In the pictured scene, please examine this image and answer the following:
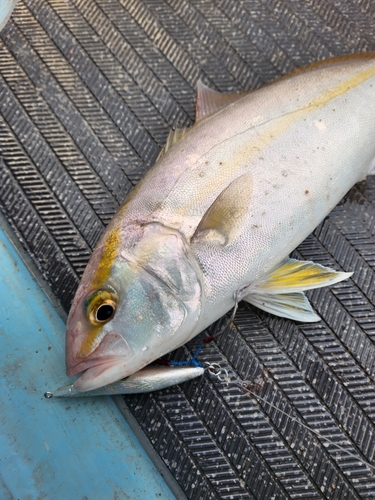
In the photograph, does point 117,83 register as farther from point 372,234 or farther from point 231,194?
point 372,234

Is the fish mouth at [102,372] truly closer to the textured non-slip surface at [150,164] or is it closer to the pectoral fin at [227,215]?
the textured non-slip surface at [150,164]

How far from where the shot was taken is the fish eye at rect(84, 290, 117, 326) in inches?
70.5

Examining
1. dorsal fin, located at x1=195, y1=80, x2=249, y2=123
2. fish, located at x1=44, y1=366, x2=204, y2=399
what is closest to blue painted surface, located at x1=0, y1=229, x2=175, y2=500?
fish, located at x1=44, y1=366, x2=204, y2=399

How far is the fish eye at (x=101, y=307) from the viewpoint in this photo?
179 cm

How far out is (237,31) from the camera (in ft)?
9.55

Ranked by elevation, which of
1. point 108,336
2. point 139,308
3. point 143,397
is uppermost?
point 139,308

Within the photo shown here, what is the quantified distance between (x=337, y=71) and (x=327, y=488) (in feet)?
6.15

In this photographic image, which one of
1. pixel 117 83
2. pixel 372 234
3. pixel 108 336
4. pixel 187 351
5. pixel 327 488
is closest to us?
pixel 108 336

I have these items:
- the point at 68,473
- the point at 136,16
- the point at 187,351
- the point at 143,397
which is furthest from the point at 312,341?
the point at 136,16

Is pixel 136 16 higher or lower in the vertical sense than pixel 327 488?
higher

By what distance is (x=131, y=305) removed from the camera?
1789mm

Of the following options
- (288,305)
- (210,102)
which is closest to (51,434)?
(288,305)

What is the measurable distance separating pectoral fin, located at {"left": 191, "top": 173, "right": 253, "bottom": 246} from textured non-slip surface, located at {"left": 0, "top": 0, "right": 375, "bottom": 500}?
552 millimetres

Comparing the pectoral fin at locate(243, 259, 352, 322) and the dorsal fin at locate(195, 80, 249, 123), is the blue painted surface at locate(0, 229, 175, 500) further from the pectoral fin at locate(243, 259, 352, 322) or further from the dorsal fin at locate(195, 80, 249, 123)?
the dorsal fin at locate(195, 80, 249, 123)
